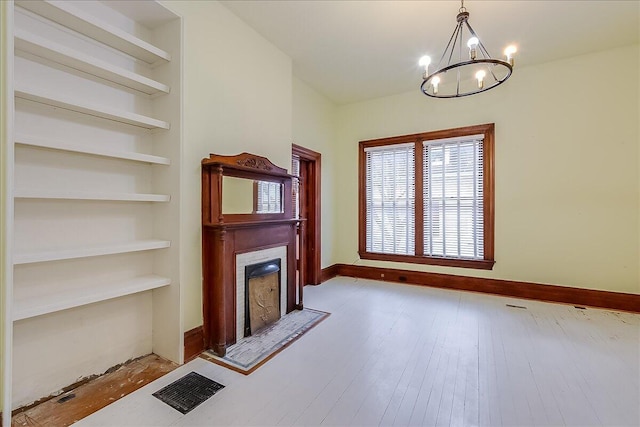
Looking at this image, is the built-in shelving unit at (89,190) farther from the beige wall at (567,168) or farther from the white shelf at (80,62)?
the beige wall at (567,168)

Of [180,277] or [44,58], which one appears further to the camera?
[180,277]

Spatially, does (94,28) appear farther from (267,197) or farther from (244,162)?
(267,197)

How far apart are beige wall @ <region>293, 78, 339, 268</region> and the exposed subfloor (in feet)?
10.2

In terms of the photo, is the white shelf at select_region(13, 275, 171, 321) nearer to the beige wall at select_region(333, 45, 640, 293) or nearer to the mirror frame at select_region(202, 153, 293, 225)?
the mirror frame at select_region(202, 153, 293, 225)

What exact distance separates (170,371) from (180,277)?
2.43ft

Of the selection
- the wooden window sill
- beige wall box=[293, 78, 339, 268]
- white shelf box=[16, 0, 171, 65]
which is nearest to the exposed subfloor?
white shelf box=[16, 0, 171, 65]

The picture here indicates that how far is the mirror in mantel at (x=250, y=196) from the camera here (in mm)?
2771

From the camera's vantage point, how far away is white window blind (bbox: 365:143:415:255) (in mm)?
4859

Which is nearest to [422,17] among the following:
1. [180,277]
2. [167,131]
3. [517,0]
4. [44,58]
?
[517,0]

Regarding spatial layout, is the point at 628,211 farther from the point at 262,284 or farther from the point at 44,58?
the point at 44,58

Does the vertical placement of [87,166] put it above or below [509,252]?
above

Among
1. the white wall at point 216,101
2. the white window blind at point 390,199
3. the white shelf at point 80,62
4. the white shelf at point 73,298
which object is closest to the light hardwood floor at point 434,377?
the white shelf at point 73,298

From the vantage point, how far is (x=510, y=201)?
416cm

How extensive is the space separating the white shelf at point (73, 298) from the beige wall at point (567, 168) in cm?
416
